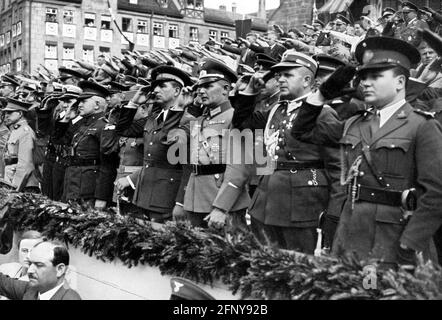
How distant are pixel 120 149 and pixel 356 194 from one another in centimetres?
425

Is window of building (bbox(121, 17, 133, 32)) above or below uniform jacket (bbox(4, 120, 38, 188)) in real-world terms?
above

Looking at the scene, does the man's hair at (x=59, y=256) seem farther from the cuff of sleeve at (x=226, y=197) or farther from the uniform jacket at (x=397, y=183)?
the uniform jacket at (x=397, y=183)

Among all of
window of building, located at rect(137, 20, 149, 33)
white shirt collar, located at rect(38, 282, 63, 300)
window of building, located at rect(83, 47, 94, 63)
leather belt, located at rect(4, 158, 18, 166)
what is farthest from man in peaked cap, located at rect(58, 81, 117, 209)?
window of building, located at rect(137, 20, 149, 33)

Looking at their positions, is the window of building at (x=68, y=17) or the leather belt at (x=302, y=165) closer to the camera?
the leather belt at (x=302, y=165)

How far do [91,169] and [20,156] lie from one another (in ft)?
4.81

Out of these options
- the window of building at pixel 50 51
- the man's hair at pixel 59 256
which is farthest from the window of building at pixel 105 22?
the man's hair at pixel 59 256

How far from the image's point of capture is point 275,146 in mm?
5598

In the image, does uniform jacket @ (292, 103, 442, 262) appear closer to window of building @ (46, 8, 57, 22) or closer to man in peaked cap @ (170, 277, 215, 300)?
man in peaked cap @ (170, 277, 215, 300)

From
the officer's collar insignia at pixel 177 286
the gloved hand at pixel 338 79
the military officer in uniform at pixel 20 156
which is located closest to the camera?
the officer's collar insignia at pixel 177 286

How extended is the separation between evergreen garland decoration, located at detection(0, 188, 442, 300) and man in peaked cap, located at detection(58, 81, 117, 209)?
1239mm

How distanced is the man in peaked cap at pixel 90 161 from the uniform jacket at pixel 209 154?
78.9 inches

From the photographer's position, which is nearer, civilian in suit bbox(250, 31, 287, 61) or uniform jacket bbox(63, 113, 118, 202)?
uniform jacket bbox(63, 113, 118, 202)

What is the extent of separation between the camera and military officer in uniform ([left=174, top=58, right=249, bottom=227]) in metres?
6.43

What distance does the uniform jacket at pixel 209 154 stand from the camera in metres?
6.41
